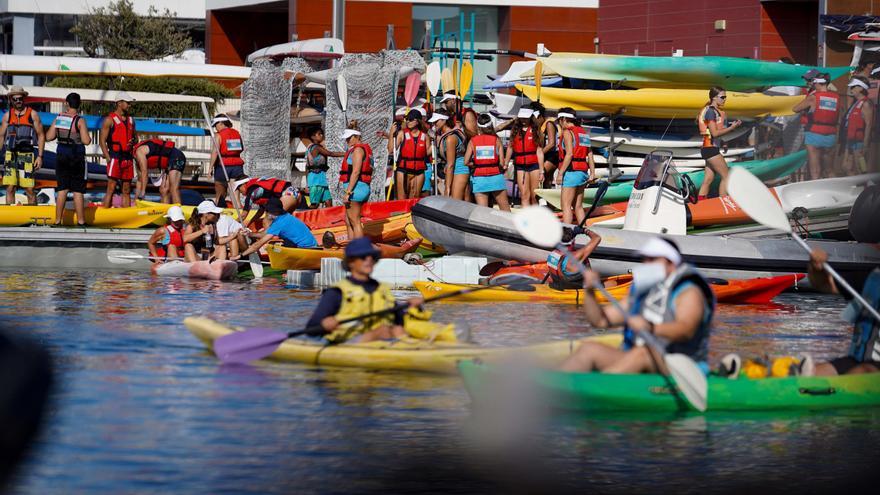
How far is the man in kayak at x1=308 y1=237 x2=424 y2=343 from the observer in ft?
31.3

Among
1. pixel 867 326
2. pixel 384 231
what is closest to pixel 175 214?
pixel 384 231

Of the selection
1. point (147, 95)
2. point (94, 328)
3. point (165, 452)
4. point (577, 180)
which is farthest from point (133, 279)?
point (147, 95)

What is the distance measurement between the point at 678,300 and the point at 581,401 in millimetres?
873

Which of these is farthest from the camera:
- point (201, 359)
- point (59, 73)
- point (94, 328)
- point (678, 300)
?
point (59, 73)

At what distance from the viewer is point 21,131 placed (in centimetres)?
1809

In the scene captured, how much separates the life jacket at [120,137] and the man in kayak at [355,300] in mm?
9536

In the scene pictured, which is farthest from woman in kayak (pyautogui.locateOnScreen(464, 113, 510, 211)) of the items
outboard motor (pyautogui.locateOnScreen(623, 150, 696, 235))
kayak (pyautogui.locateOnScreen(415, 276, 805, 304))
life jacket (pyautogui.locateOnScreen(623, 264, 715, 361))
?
life jacket (pyautogui.locateOnScreen(623, 264, 715, 361))

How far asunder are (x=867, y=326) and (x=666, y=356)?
5.40 ft

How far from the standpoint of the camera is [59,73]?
2653 cm

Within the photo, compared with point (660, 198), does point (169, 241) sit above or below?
below

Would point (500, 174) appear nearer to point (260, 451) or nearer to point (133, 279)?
point (133, 279)

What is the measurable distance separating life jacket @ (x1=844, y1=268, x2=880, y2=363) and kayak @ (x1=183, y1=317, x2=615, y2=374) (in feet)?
5.43

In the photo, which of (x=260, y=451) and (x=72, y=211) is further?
(x=72, y=211)

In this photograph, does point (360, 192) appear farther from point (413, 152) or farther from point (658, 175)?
point (658, 175)
